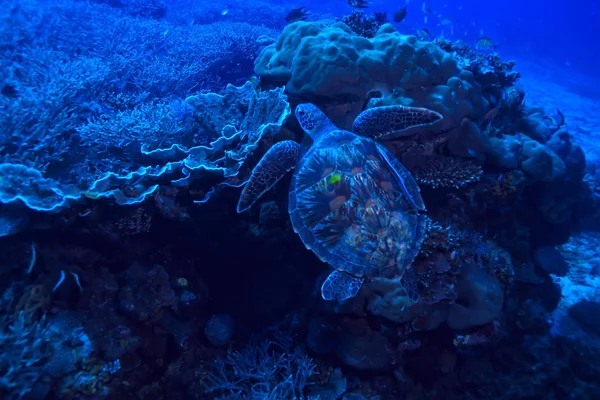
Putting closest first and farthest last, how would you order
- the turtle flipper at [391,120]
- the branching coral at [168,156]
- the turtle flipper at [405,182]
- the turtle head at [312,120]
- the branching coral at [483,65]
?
the branching coral at [168,156], the turtle flipper at [405,182], the turtle flipper at [391,120], the turtle head at [312,120], the branching coral at [483,65]

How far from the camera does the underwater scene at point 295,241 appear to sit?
3084 mm

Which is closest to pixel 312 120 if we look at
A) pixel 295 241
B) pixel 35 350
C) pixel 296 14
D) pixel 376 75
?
pixel 376 75

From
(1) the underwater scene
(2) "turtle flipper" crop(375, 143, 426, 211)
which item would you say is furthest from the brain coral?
(2) "turtle flipper" crop(375, 143, 426, 211)

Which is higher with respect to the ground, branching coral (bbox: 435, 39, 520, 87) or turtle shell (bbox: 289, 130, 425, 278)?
branching coral (bbox: 435, 39, 520, 87)

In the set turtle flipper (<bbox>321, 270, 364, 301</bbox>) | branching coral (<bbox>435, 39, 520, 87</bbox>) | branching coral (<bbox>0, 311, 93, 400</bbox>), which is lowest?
branching coral (<bbox>0, 311, 93, 400</bbox>)

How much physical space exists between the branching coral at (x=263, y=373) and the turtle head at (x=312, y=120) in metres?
2.80

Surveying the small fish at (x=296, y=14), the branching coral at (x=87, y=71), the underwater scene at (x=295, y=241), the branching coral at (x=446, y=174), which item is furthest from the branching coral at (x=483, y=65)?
the branching coral at (x=87, y=71)

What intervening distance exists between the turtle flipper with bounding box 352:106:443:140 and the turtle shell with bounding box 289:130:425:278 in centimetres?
45

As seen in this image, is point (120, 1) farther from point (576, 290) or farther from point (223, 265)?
point (576, 290)

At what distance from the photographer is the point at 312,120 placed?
3816 millimetres

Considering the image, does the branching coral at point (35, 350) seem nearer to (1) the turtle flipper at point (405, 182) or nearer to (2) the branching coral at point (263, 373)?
(2) the branching coral at point (263, 373)

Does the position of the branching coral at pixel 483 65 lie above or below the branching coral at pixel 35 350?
above

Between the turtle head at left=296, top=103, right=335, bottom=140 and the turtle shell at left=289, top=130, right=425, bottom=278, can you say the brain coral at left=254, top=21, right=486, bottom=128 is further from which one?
the turtle shell at left=289, top=130, right=425, bottom=278

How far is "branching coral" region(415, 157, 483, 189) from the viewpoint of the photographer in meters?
4.21
